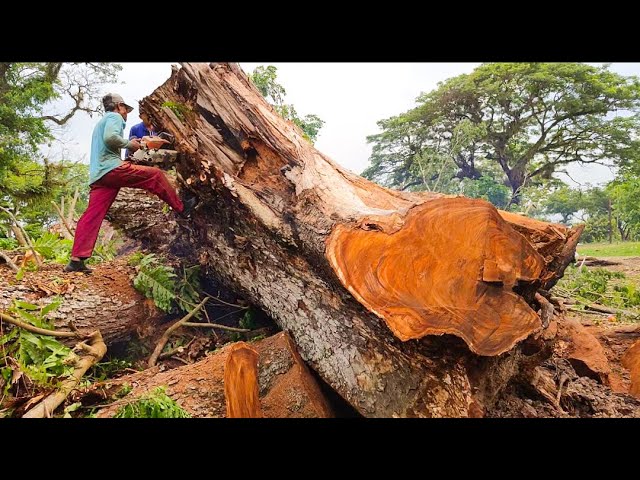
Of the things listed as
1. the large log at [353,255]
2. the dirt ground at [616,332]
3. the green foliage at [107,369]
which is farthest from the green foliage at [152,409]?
the dirt ground at [616,332]

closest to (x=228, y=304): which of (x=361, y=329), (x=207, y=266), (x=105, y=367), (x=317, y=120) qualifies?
(x=207, y=266)

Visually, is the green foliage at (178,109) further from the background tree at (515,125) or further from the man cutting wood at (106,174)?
the background tree at (515,125)

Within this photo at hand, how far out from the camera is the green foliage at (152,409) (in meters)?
1.87

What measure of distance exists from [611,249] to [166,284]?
2.99m

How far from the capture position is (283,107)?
9.48 ft

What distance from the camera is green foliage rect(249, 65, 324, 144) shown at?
280 cm

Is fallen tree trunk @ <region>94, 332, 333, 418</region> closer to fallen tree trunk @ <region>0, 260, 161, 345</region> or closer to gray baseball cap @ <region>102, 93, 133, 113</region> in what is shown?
fallen tree trunk @ <region>0, 260, 161, 345</region>

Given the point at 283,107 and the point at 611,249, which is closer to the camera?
the point at 611,249

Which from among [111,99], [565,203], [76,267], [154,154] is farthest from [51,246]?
[565,203]

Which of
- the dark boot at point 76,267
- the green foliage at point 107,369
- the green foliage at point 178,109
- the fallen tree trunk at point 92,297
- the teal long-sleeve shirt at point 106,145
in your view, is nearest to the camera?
the green foliage at point 107,369

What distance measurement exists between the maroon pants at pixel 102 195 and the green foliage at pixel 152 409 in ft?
3.67

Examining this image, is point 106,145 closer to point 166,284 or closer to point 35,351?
point 166,284

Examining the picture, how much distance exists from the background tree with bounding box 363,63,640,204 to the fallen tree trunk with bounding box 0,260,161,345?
1.86m
